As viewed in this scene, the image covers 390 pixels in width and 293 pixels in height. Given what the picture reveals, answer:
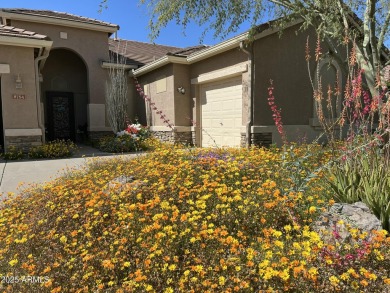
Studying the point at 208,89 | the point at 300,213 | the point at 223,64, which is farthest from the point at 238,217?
the point at 208,89

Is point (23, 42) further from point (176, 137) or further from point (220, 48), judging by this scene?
point (220, 48)

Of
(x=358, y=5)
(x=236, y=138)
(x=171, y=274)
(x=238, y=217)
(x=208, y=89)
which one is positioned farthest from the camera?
(x=208, y=89)

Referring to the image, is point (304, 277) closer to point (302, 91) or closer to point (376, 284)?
point (376, 284)

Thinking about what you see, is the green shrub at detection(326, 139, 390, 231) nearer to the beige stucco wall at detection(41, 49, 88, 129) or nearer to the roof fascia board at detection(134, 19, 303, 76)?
the roof fascia board at detection(134, 19, 303, 76)

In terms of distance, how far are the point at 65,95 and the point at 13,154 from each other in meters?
5.98

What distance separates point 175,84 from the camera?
11.6 meters

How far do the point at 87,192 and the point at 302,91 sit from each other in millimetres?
8585

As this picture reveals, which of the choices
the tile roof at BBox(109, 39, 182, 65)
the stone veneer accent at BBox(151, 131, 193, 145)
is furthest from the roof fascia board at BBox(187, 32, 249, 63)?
the tile roof at BBox(109, 39, 182, 65)

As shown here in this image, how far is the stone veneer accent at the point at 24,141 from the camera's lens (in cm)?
926

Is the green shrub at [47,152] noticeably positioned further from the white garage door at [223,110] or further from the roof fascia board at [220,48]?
the roof fascia board at [220,48]

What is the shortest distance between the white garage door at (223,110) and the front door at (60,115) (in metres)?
7.12

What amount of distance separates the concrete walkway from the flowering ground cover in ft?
6.56

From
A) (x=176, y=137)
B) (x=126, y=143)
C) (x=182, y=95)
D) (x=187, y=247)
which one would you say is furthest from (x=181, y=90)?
(x=187, y=247)

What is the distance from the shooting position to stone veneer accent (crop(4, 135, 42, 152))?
9.26m
